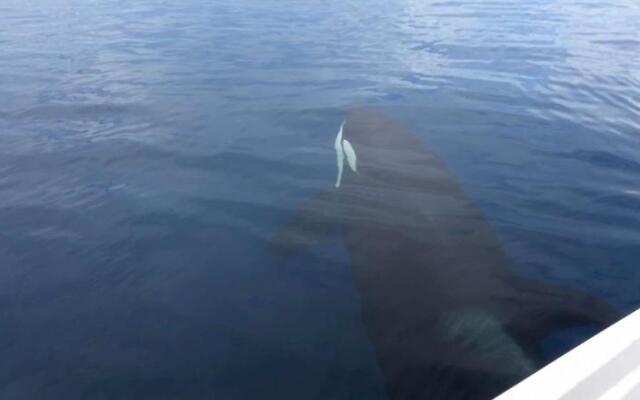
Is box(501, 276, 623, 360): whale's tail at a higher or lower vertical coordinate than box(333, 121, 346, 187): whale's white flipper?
lower

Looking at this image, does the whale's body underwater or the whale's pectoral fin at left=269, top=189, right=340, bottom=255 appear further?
the whale's pectoral fin at left=269, top=189, right=340, bottom=255

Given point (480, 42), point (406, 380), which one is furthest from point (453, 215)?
point (480, 42)

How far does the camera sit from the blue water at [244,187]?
4355 millimetres

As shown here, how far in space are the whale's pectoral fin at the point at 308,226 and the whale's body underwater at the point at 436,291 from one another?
1cm

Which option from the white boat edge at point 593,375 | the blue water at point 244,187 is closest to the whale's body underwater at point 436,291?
the blue water at point 244,187

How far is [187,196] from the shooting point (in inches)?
279

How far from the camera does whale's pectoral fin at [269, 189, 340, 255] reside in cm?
584

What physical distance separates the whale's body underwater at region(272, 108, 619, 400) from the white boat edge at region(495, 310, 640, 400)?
187cm

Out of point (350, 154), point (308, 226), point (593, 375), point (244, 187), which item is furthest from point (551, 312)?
point (244, 187)

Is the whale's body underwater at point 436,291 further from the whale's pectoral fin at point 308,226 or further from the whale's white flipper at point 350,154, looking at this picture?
the whale's white flipper at point 350,154

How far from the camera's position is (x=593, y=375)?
203cm

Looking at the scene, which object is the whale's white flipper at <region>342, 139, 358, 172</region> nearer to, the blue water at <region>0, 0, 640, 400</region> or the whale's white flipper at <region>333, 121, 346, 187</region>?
the whale's white flipper at <region>333, 121, 346, 187</region>

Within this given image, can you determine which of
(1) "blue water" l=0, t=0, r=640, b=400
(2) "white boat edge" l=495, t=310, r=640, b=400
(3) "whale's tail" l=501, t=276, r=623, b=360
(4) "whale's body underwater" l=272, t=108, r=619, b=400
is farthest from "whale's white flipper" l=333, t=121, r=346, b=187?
(2) "white boat edge" l=495, t=310, r=640, b=400

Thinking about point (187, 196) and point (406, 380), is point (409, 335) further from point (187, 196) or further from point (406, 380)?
point (187, 196)
